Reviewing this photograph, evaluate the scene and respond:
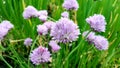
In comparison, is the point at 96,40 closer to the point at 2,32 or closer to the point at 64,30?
the point at 64,30

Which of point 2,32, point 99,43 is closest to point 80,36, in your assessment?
point 99,43

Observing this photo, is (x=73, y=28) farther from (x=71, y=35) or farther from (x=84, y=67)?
(x=84, y=67)

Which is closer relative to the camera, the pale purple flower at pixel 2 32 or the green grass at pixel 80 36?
the pale purple flower at pixel 2 32

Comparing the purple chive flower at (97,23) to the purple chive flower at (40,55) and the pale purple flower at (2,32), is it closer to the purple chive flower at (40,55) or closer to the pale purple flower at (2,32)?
the purple chive flower at (40,55)

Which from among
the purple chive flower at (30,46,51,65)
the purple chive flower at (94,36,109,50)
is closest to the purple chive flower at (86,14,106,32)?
the purple chive flower at (94,36,109,50)

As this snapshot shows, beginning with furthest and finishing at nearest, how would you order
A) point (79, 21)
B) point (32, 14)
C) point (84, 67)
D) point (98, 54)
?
point (79, 21)
point (98, 54)
point (84, 67)
point (32, 14)

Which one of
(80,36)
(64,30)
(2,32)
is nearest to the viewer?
(64,30)

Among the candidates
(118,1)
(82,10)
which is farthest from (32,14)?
(118,1)

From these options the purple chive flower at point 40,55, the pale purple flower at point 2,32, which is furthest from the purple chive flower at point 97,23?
the pale purple flower at point 2,32
